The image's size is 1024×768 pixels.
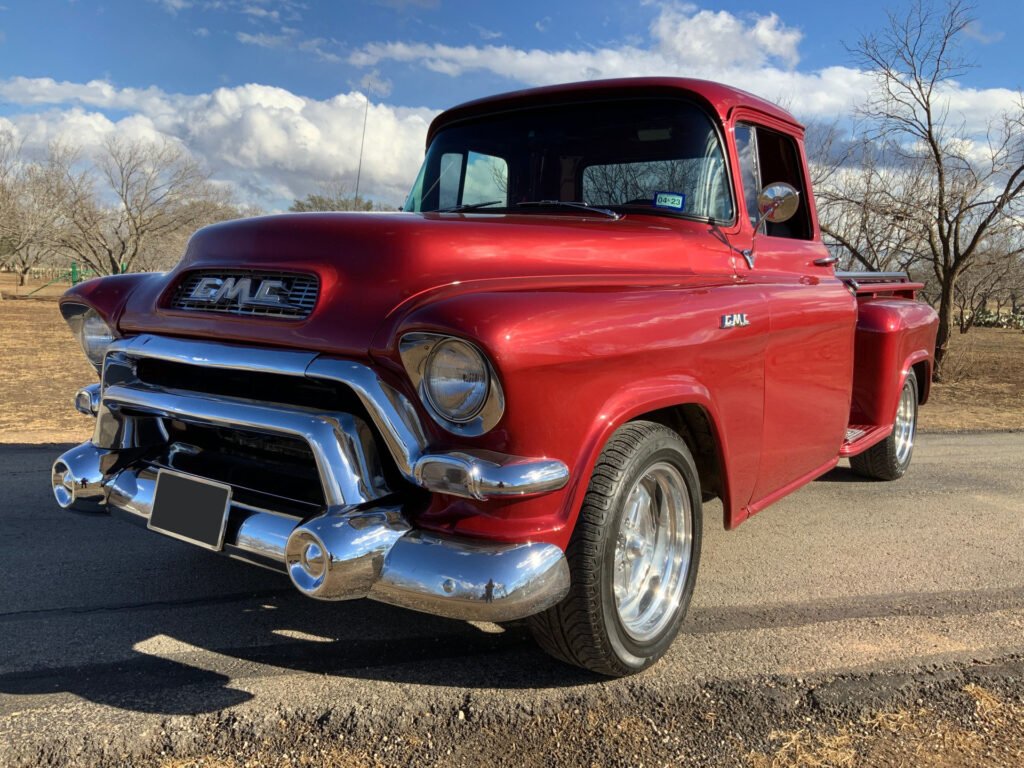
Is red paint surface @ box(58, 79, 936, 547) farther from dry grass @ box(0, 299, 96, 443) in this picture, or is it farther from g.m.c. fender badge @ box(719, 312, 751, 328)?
dry grass @ box(0, 299, 96, 443)

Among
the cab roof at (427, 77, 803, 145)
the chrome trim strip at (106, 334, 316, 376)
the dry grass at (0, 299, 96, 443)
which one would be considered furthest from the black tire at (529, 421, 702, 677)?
the dry grass at (0, 299, 96, 443)

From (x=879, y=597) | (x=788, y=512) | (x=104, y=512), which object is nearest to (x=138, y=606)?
(x=104, y=512)

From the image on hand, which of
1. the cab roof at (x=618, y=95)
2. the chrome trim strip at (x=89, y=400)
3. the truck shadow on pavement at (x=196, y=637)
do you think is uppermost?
the cab roof at (x=618, y=95)

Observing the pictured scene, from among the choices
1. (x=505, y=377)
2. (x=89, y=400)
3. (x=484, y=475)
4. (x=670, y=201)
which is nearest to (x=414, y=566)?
(x=484, y=475)

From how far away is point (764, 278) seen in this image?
3400mm

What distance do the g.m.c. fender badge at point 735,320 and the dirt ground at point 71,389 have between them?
5.71 metres

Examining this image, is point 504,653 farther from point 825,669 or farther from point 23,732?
point 23,732

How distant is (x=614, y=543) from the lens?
7.70 feet

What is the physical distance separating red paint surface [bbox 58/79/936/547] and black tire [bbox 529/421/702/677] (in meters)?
0.08

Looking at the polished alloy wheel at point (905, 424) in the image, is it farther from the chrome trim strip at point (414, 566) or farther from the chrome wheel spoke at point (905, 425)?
the chrome trim strip at point (414, 566)

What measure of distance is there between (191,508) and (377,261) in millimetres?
954

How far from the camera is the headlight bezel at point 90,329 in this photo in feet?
10.2

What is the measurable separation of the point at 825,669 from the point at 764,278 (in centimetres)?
160

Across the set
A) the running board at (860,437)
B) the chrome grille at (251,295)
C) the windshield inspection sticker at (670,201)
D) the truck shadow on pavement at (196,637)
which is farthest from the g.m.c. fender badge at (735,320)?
the running board at (860,437)
